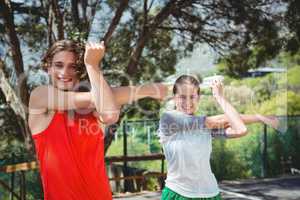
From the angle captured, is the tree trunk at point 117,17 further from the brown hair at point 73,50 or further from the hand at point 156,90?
the hand at point 156,90

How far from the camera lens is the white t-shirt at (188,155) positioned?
9.18 feet

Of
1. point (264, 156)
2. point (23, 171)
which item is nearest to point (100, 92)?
point (23, 171)

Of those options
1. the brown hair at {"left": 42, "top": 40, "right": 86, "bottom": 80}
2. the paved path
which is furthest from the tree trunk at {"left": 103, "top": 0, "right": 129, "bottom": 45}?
the brown hair at {"left": 42, "top": 40, "right": 86, "bottom": 80}

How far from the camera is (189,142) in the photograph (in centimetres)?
288

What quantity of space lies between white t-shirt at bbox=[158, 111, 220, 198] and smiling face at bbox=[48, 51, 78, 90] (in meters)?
1.44

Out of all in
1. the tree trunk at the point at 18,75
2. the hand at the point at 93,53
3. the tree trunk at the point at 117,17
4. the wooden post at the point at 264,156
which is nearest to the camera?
the hand at the point at 93,53

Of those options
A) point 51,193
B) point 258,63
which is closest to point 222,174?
point 258,63

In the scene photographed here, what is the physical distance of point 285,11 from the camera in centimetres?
830

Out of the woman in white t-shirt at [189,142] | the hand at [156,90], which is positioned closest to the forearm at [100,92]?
the hand at [156,90]

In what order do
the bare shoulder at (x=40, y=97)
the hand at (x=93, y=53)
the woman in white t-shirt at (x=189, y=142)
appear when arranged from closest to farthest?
1. the hand at (x=93, y=53)
2. the bare shoulder at (x=40, y=97)
3. the woman in white t-shirt at (x=189, y=142)

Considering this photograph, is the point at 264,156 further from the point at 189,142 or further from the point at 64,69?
the point at 64,69

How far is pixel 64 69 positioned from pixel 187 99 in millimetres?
1462

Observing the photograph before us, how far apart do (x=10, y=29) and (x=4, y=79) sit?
80cm

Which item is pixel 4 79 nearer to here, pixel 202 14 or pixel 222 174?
pixel 202 14
